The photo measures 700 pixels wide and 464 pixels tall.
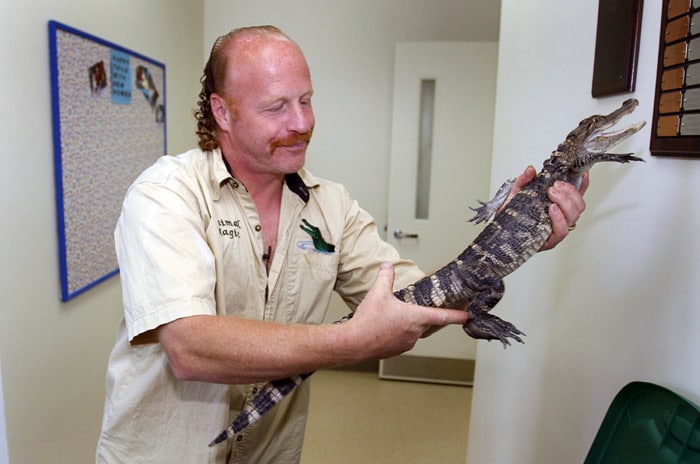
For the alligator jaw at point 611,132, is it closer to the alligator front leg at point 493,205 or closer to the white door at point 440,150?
the alligator front leg at point 493,205

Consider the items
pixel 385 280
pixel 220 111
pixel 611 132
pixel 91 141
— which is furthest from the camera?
pixel 91 141

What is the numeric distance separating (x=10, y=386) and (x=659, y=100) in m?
2.08

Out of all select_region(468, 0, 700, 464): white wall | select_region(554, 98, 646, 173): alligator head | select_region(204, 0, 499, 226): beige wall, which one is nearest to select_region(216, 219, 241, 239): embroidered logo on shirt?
select_region(554, 98, 646, 173): alligator head

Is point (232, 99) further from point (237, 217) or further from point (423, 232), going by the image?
point (423, 232)

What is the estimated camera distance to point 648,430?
100 centimetres

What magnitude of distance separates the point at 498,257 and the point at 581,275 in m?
0.33

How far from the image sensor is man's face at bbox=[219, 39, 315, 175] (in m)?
1.27

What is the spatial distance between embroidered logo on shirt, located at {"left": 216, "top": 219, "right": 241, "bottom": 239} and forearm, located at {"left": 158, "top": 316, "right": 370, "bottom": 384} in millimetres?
313

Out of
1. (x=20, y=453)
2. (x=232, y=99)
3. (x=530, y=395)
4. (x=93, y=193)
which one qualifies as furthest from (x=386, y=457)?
(x=232, y=99)

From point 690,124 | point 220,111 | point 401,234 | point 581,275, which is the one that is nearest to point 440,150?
point 401,234

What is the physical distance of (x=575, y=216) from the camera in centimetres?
115

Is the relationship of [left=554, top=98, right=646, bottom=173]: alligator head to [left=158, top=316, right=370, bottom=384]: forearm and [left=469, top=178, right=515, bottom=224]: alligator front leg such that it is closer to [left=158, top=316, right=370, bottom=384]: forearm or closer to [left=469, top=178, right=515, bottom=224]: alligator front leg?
[left=469, top=178, right=515, bottom=224]: alligator front leg

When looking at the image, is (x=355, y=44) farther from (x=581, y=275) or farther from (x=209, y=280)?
(x=209, y=280)

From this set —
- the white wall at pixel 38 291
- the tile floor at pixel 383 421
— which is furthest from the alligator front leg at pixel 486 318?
the tile floor at pixel 383 421
